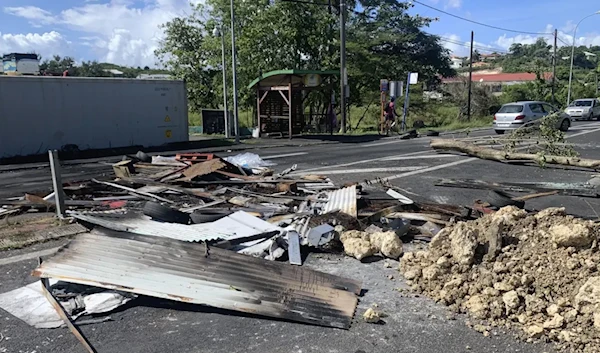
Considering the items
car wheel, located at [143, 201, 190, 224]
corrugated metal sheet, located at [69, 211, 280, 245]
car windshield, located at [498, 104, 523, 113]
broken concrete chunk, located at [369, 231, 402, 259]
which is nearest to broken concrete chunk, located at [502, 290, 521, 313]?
broken concrete chunk, located at [369, 231, 402, 259]

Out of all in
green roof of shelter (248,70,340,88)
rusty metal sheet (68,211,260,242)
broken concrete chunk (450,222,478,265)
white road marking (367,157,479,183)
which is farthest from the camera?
green roof of shelter (248,70,340,88)

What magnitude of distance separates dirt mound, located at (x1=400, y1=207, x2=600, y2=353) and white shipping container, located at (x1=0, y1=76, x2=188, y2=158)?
17216 millimetres

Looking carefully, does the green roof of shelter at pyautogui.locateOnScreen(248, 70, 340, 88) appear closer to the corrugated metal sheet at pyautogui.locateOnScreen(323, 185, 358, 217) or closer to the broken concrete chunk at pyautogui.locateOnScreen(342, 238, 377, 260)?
the corrugated metal sheet at pyautogui.locateOnScreen(323, 185, 358, 217)

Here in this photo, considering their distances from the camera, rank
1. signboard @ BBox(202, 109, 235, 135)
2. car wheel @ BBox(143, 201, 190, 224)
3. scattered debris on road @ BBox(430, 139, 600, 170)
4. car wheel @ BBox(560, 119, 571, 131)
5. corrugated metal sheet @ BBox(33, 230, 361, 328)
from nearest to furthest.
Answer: corrugated metal sheet @ BBox(33, 230, 361, 328)
car wheel @ BBox(143, 201, 190, 224)
scattered debris on road @ BBox(430, 139, 600, 170)
car wheel @ BBox(560, 119, 571, 131)
signboard @ BBox(202, 109, 235, 135)

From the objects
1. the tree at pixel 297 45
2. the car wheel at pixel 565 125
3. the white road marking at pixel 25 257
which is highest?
the tree at pixel 297 45

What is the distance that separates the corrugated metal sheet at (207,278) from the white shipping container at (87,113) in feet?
49.4

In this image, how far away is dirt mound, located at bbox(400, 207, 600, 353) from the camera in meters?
3.72

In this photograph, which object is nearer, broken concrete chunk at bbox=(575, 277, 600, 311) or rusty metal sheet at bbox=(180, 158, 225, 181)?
broken concrete chunk at bbox=(575, 277, 600, 311)

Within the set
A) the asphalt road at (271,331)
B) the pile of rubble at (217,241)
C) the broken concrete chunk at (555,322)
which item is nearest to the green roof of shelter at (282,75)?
the pile of rubble at (217,241)

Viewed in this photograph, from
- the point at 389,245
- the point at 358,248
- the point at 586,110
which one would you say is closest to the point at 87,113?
the point at 358,248

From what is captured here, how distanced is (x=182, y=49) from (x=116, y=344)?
129 feet

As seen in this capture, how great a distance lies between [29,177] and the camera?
1223 centimetres

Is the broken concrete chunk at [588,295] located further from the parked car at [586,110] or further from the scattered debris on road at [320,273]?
the parked car at [586,110]

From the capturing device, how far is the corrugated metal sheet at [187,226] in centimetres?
571
